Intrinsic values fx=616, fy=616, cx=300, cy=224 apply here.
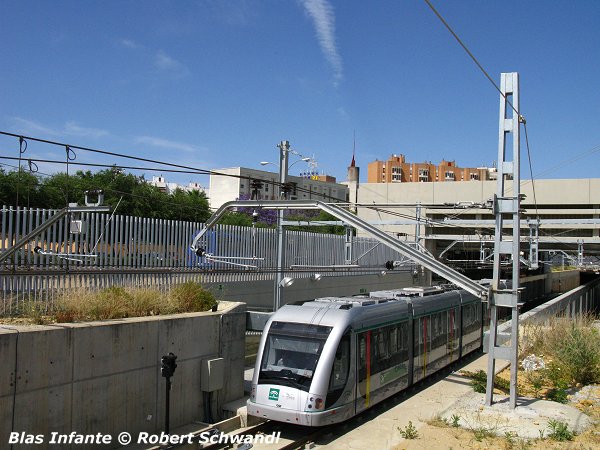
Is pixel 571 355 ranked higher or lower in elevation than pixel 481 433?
higher

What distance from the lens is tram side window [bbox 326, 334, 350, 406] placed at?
12517 mm

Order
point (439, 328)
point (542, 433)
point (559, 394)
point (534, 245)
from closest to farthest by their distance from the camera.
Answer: point (542, 433) < point (559, 394) < point (439, 328) < point (534, 245)

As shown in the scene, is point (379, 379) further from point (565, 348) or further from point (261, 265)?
point (261, 265)

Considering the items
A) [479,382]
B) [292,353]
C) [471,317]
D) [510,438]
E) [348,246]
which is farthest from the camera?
[348,246]

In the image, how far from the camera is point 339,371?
12.8m

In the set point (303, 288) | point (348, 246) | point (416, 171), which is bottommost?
point (303, 288)

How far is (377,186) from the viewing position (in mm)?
82312

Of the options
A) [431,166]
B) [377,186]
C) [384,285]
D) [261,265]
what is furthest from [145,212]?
[431,166]

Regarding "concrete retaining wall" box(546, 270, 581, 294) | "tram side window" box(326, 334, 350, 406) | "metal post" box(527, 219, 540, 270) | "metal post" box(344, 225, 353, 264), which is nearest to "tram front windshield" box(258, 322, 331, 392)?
"tram side window" box(326, 334, 350, 406)

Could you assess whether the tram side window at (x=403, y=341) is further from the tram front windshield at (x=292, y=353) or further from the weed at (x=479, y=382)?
the tram front windshield at (x=292, y=353)

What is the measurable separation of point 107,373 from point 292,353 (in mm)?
3835

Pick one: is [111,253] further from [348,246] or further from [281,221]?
[348,246]

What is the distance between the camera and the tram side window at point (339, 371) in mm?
12517

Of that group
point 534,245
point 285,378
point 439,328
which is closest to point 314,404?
point 285,378
